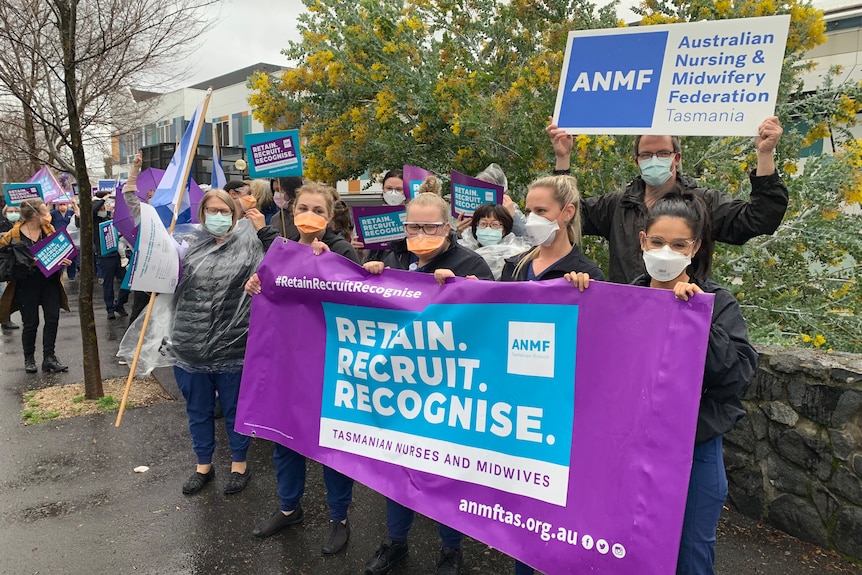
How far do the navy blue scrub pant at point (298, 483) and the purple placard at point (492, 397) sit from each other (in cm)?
18

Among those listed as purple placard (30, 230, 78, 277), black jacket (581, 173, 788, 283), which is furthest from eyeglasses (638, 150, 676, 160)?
purple placard (30, 230, 78, 277)

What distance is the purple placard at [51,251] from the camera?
7.20m

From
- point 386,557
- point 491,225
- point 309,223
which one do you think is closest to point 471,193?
point 491,225

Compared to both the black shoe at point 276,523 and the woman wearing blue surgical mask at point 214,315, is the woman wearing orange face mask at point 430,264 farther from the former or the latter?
the woman wearing blue surgical mask at point 214,315

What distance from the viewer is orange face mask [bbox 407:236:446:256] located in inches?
127

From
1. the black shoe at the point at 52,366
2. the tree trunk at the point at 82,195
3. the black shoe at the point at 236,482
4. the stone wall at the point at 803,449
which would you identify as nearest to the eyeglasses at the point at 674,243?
the stone wall at the point at 803,449

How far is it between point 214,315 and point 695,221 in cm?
302

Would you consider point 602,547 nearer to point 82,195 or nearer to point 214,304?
point 214,304

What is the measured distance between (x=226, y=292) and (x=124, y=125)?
33.2 feet

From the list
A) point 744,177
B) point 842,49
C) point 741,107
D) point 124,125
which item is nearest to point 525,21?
point 744,177

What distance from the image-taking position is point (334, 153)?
880 centimetres

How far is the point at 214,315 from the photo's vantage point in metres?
4.12

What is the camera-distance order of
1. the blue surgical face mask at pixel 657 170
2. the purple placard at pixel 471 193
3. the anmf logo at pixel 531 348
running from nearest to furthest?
the anmf logo at pixel 531 348, the blue surgical face mask at pixel 657 170, the purple placard at pixel 471 193

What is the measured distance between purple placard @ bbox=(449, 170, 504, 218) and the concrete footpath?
92.2 inches
